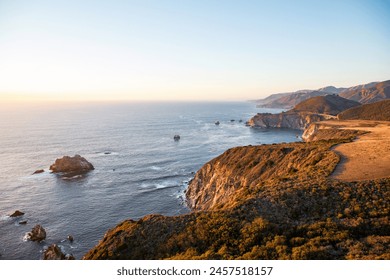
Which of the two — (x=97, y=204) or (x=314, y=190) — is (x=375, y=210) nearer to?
(x=314, y=190)

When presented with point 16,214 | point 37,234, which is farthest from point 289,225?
point 16,214

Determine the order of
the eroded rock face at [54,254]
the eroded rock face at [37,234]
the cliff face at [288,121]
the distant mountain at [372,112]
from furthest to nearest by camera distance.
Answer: the cliff face at [288,121], the distant mountain at [372,112], the eroded rock face at [37,234], the eroded rock face at [54,254]

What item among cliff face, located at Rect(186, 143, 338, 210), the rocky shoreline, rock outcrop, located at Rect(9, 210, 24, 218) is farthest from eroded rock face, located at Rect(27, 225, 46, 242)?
cliff face, located at Rect(186, 143, 338, 210)

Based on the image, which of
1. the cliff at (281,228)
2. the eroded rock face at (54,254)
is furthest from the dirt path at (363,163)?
the eroded rock face at (54,254)

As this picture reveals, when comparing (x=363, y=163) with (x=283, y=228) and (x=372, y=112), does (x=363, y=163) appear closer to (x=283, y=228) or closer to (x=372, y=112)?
(x=283, y=228)

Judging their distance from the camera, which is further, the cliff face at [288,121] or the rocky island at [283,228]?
the cliff face at [288,121]

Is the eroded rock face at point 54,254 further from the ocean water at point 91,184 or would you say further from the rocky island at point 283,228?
the rocky island at point 283,228

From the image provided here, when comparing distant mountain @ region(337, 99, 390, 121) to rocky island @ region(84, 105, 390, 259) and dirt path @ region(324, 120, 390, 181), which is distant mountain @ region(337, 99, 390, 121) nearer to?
dirt path @ region(324, 120, 390, 181)

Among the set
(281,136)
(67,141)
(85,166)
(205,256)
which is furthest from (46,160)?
(281,136)
